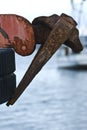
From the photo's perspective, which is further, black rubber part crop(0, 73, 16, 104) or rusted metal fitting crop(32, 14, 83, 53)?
rusted metal fitting crop(32, 14, 83, 53)

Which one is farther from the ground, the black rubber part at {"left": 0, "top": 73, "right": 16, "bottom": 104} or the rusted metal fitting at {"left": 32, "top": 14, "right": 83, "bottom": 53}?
the rusted metal fitting at {"left": 32, "top": 14, "right": 83, "bottom": 53}

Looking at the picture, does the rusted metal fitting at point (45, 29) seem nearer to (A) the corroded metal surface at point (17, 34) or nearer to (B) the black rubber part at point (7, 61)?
(A) the corroded metal surface at point (17, 34)

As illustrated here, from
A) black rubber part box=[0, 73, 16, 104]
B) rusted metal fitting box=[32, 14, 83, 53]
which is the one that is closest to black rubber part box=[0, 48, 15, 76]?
black rubber part box=[0, 73, 16, 104]

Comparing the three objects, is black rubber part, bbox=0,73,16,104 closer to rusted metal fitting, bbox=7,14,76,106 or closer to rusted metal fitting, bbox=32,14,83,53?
rusted metal fitting, bbox=7,14,76,106

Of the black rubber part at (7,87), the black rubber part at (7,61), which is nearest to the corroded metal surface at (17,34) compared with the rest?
the black rubber part at (7,61)

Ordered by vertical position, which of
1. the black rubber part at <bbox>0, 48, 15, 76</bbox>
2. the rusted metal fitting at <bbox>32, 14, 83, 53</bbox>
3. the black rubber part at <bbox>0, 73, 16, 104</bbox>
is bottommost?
the black rubber part at <bbox>0, 73, 16, 104</bbox>

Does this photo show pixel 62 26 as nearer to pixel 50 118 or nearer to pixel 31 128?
pixel 31 128

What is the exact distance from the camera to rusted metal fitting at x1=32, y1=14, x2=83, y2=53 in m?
4.37

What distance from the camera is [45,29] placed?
4395mm

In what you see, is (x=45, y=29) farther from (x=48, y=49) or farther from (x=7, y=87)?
(x=7, y=87)

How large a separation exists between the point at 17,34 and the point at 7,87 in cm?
38

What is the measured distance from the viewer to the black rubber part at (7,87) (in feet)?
13.6

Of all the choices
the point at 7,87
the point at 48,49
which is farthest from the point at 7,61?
the point at 48,49

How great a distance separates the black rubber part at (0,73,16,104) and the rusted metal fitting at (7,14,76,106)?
0.05 metres
